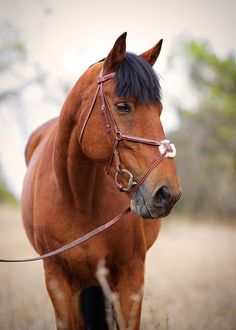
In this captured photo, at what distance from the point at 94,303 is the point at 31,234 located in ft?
2.70

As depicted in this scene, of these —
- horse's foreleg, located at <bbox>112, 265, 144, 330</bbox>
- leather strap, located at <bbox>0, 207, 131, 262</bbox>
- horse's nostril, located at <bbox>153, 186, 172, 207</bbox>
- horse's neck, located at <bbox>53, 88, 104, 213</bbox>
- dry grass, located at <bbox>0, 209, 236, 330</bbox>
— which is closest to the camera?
horse's nostril, located at <bbox>153, 186, 172, 207</bbox>

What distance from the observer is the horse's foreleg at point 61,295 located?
12.1 ft

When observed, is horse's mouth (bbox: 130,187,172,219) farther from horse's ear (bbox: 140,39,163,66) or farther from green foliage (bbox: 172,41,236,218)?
green foliage (bbox: 172,41,236,218)

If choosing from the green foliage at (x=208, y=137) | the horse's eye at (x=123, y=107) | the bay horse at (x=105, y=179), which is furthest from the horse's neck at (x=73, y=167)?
the green foliage at (x=208, y=137)

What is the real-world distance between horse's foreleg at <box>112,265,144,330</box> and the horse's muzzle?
0.86m

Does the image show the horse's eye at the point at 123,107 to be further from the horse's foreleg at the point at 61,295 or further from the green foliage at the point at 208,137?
the green foliage at the point at 208,137

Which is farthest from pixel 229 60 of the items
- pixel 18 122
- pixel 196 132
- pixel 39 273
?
pixel 39 273

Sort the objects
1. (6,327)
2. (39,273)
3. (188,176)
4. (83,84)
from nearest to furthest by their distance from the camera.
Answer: (83,84)
(6,327)
(39,273)
(188,176)

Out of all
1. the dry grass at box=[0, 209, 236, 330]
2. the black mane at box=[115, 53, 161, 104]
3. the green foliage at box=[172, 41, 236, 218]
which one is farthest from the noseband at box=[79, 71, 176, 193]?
the green foliage at box=[172, 41, 236, 218]

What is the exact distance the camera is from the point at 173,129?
2000 cm

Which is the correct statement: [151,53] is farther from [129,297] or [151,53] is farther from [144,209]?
[129,297]

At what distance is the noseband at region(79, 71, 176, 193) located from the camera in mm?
2848

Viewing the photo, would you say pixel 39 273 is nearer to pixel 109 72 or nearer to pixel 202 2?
pixel 109 72

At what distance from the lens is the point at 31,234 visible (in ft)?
15.1
